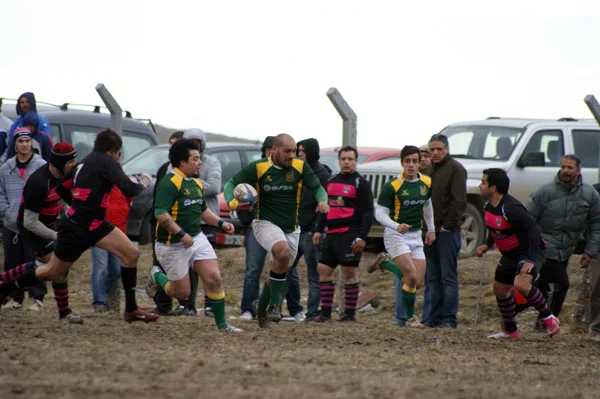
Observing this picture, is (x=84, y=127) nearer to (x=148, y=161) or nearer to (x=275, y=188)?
(x=148, y=161)

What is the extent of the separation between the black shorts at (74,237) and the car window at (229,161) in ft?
24.5

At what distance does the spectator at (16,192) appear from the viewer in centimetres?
1270

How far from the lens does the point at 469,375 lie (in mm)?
7871

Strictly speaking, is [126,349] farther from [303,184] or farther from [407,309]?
[407,309]

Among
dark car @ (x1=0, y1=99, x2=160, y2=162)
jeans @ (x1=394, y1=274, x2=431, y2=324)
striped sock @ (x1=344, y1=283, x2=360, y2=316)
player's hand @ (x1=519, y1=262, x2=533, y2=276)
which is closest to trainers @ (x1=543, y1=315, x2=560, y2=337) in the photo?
player's hand @ (x1=519, y1=262, x2=533, y2=276)

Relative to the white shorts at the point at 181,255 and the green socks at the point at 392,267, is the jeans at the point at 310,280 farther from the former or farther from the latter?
the white shorts at the point at 181,255

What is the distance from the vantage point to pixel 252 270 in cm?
1286

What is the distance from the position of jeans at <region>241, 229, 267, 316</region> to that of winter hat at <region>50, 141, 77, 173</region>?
8.51 feet

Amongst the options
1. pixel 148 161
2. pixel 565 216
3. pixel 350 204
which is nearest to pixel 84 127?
pixel 148 161

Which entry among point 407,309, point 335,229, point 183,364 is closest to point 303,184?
point 335,229

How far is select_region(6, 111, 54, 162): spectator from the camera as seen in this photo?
45.6ft

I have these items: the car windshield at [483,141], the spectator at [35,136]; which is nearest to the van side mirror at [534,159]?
the car windshield at [483,141]

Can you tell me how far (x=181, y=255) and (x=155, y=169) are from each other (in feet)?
22.8

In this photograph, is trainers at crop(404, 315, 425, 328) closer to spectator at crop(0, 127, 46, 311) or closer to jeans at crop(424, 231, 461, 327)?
jeans at crop(424, 231, 461, 327)
